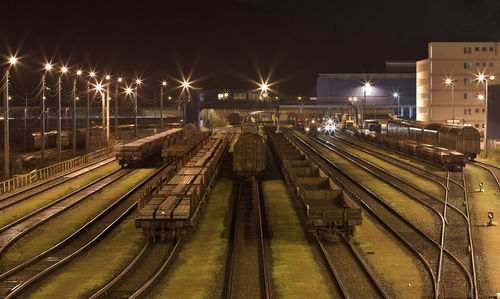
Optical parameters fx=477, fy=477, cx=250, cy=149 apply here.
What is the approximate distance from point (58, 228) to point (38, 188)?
40.7 feet

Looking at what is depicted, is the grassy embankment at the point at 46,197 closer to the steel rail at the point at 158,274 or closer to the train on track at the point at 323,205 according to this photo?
the steel rail at the point at 158,274

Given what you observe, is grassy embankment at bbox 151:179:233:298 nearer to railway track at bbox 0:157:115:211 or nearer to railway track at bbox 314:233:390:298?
railway track at bbox 314:233:390:298

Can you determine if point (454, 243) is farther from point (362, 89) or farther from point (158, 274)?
point (362, 89)

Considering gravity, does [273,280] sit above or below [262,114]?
below

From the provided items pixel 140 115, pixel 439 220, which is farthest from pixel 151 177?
pixel 140 115

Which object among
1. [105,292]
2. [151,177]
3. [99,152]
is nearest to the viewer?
[105,292]

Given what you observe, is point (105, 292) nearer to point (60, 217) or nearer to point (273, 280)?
point (273, 280)

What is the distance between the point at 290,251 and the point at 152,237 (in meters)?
5.69

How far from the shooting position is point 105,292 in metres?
Answer: 14.2

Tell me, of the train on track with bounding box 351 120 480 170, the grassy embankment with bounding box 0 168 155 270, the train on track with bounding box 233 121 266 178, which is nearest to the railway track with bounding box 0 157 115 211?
the grassy embankment with bounding box 0 168 155 270

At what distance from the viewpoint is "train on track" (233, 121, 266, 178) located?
116 ft

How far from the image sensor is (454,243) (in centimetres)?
2006

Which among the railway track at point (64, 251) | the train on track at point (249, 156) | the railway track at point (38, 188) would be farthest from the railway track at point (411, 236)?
the railway track at point (38, 188)

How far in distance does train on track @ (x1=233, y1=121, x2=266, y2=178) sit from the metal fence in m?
15.5
